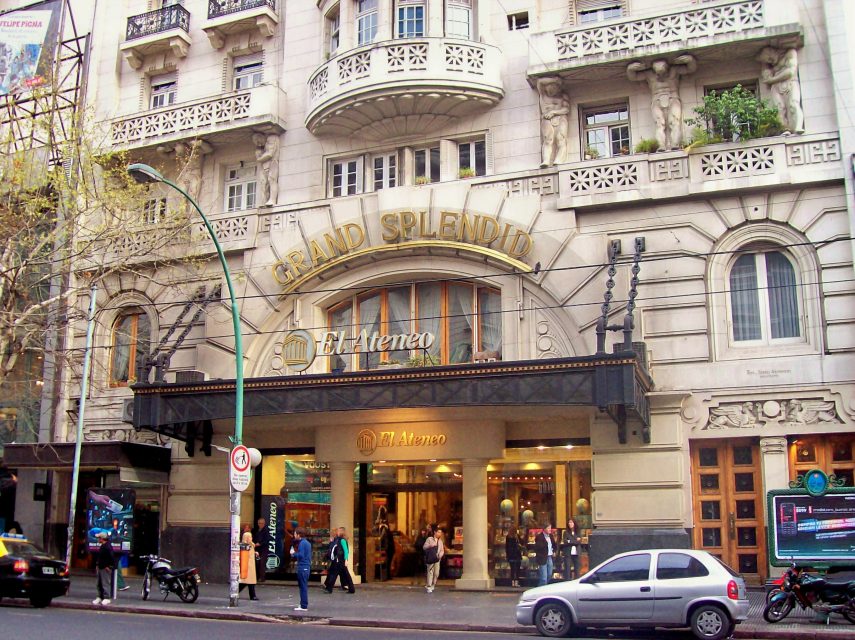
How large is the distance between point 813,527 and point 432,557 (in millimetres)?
9093

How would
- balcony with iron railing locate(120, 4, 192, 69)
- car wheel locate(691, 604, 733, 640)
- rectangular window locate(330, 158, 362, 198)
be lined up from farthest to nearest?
balcony with iron railing locate(120, 4, 192, 69) < rectangular window locate(330, 158, 362, 198) < car wheel locate(691, 604, 733, 640)

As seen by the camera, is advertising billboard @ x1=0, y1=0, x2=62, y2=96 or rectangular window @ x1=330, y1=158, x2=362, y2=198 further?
advertising billboard @ x1=0, y1=0, x2=62, y2=96

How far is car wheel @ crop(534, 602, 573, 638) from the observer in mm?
15508

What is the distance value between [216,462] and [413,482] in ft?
19.1

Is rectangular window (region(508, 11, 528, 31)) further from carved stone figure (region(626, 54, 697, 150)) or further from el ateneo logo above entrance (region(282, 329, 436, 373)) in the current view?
el ateneo logo above entrance (region(282, 329, 436, 373))

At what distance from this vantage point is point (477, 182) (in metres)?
24.4

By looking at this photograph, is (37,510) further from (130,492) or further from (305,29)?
(305,29)

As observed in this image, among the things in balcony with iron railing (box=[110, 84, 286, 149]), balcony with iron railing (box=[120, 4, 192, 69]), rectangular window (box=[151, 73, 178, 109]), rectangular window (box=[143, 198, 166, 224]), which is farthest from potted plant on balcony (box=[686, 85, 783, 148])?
rectangular window (box=[151, 73, 178, 109])

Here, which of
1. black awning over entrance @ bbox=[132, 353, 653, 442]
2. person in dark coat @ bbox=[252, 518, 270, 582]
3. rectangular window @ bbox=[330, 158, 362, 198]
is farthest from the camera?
rectangular window @ bbox=[330, 158, 362, 198]

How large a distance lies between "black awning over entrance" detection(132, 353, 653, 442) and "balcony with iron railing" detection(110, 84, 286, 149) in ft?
28.4

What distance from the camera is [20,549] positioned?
66.1 ft

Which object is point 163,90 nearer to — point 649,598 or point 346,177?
point 346,177

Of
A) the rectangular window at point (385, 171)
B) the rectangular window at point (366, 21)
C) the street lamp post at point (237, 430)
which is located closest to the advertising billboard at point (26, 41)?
the rectangular window at point (366, 21)

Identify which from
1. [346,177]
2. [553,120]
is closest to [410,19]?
[346,177]
